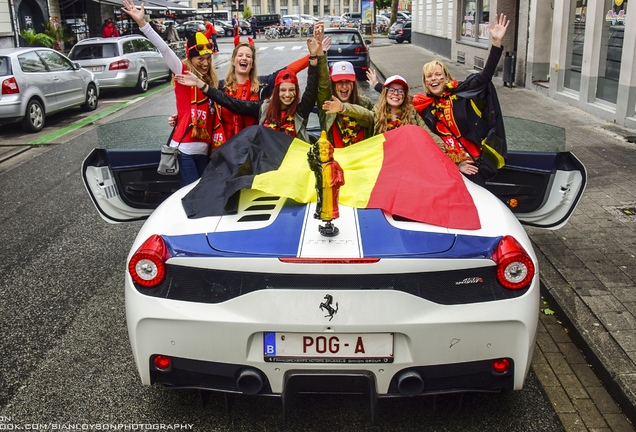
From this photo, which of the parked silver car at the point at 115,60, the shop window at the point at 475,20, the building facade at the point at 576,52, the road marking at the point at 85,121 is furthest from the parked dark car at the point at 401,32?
the road marking at the point at 85,121

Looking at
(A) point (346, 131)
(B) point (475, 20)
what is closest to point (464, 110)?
(A) point (346, 131)

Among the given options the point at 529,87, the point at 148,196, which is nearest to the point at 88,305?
the point at 148,196

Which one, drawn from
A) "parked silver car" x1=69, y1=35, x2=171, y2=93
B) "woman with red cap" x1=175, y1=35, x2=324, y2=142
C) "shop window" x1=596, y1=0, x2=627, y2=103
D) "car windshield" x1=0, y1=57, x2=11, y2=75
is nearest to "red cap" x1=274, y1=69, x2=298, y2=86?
"woman with red cap" x1=175, y1=35, x2=324, y2=142

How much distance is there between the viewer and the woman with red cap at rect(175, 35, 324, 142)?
162 inches

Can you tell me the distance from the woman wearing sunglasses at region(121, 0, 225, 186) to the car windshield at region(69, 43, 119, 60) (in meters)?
14.1

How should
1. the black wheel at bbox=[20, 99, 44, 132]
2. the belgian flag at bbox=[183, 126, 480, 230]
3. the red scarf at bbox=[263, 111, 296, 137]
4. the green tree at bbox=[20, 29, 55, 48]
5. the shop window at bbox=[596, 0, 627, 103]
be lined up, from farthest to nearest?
the green tree at bbox=[20, 29, 55, 48] < the black wheel at bbox=[20, 99, 44, 132] < the shop window at bbox=[596, 0, 627, 103] < the red scarf at bbox=[263, 111, 296, 137] < the belgian flag at bbox=[183, 126, 480, 230]

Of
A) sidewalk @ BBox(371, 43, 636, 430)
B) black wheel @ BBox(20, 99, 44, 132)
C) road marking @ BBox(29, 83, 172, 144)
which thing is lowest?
road marking @ BBox(29, 83, 172, 144)

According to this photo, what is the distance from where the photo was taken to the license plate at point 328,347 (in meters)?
2.61

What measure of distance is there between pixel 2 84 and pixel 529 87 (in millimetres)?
12145

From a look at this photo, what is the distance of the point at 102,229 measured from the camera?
635cm

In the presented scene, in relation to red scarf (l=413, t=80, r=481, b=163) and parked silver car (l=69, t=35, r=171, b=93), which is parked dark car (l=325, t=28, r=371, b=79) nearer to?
parked silver car (l=69, t=35, r=171, b=93)

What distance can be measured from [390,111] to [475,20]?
1896cm

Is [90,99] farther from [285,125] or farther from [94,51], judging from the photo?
[285,125]

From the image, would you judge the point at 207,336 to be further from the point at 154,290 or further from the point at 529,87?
the point at 529,87
